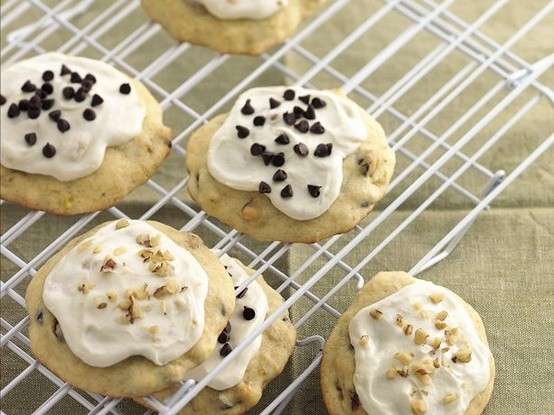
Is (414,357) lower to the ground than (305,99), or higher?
lower

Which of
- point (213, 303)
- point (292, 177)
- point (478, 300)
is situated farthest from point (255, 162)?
point (478, 300)

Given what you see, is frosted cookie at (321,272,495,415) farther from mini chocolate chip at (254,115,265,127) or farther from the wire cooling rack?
mini chocolate chip at (254,115,265,127)

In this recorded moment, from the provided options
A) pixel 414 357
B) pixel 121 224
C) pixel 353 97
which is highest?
pixel 121 224

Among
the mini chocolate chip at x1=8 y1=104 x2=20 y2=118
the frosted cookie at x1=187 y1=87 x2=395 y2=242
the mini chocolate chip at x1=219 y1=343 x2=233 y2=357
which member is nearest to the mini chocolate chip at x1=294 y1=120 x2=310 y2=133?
the frosted cookie at x1=187 y1=87 x2=395 y2=242

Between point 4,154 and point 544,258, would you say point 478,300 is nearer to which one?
point 544,258

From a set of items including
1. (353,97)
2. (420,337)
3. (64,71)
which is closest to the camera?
(420,337)

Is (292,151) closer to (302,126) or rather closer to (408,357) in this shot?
(302,126)

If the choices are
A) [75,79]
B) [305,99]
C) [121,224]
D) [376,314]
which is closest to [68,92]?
[75,79]
